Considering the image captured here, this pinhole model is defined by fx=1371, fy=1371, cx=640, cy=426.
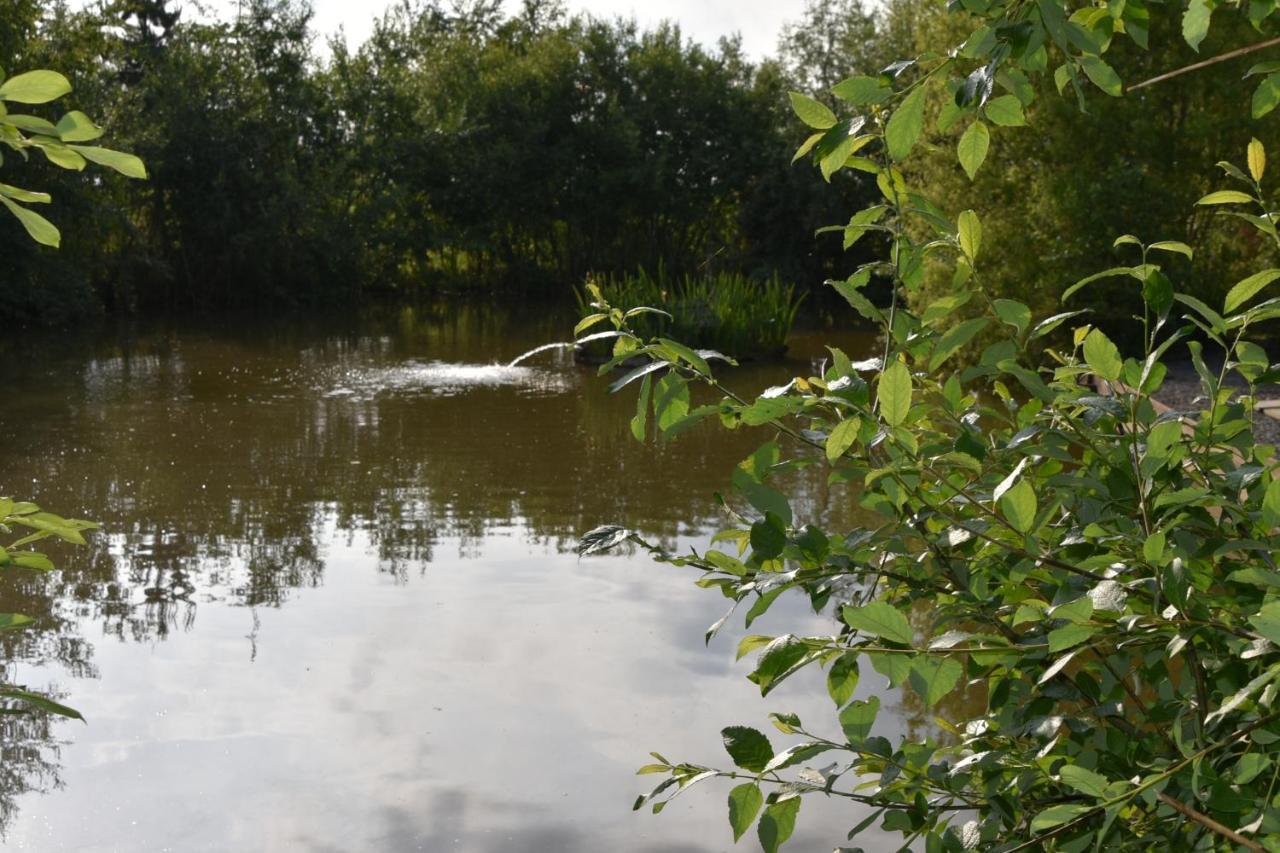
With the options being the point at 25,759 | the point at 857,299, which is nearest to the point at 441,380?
the point at 25,759

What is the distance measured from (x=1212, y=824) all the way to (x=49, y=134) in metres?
1.35

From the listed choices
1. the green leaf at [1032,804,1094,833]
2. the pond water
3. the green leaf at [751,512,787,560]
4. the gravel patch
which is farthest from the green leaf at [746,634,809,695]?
the gravel patch

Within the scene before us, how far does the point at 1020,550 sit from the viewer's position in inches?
64.9

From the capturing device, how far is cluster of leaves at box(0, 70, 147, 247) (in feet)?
4.18

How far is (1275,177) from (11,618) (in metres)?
11.5

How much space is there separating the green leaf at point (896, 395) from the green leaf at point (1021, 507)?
15 cm

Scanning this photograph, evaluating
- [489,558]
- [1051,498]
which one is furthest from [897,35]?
[1051,498]

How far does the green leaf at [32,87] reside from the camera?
1257mm

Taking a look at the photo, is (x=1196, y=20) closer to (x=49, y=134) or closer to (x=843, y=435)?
(x=843, y=435)

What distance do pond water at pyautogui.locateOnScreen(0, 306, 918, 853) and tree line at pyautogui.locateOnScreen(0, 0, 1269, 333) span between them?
1029cm

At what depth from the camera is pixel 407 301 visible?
25.7 m

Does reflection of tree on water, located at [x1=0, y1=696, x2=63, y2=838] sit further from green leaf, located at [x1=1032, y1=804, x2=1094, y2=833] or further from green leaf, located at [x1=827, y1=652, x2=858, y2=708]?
green leaf, located at [x1=1032, y1=804, x2=1094, y2=833]

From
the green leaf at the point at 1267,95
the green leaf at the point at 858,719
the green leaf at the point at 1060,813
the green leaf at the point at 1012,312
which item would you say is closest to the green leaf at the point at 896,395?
the green leaf at the point at 1012,312

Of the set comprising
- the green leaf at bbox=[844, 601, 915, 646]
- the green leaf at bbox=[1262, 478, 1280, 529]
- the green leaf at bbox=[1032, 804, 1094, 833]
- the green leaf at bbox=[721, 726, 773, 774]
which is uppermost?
the green leaf at bbox=[1262, 478, 1280, 529]
